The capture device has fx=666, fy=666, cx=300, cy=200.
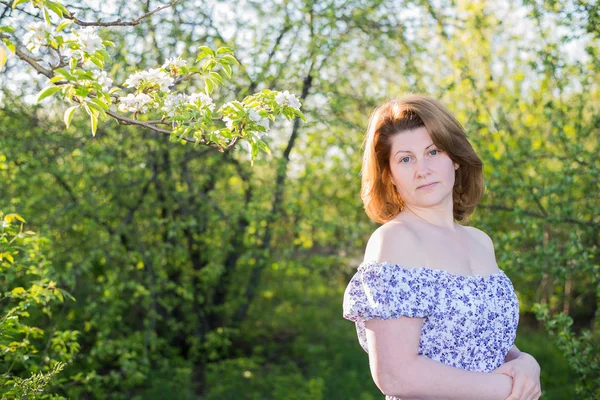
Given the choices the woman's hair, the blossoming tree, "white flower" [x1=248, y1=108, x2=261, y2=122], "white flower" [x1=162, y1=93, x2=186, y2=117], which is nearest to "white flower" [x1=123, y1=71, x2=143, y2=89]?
the blossoming tree

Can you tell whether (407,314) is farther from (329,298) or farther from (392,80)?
(329,298)

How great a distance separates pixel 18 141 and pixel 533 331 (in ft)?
18.1

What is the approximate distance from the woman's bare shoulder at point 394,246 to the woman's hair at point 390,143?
0.89 feet

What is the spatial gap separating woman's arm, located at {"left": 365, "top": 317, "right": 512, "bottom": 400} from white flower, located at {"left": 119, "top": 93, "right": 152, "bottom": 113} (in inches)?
40.5

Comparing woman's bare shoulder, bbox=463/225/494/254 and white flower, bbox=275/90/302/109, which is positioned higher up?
white flower, bbox=275/90/302/109

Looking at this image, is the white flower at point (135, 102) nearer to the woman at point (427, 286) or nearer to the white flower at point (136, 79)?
the white flower at point (136, 79)

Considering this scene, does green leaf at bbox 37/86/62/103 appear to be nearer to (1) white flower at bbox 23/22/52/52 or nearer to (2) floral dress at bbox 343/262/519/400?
(1) white flower at bbox 23/22/52/52

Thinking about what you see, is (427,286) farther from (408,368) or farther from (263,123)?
(263,123)

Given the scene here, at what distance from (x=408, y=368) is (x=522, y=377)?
404 millimetres

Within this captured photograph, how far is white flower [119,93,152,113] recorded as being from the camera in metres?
2.17

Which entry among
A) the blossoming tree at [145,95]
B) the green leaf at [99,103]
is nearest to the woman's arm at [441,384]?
the blossoming tree at [145,95]

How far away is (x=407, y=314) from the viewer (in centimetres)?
178

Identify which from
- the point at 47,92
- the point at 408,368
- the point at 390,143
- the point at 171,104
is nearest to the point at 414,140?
the point at 390,143

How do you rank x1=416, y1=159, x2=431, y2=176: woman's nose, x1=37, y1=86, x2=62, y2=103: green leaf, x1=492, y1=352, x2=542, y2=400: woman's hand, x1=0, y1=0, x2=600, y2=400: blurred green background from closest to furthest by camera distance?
x1=37, y1=86, x2=62, y2=103: green leaf < x1=492, y1=352, x2=542, y2=400: woman's hand < x1=416, y1=159, x2=431, y2=176: woman's nose < x1=0, y1=0, x2=600, y2=400: blurred green background
